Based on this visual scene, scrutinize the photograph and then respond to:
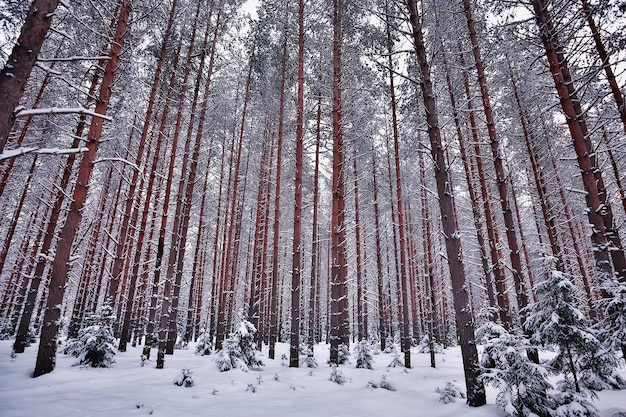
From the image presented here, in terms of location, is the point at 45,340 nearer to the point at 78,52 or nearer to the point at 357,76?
the point at 78,52

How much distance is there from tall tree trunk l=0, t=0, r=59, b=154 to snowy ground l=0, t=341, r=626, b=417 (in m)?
4.01

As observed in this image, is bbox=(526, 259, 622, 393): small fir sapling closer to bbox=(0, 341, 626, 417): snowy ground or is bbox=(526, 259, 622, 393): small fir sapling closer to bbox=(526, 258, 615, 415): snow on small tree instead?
bbox=(526, 258, 615, 415): snow on small tree

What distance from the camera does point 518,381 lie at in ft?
15.2

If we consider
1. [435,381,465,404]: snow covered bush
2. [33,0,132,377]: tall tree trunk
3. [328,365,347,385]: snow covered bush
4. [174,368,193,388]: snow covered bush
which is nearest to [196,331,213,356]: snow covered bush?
[33,0,132,377]: tall tree trunk

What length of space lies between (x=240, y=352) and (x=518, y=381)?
7039 millimetres

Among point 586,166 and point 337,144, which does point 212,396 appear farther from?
point 586,166

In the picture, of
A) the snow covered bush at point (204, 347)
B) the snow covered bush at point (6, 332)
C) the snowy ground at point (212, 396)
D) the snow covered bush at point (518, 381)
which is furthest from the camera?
the snow covered bush at point (6, 332)

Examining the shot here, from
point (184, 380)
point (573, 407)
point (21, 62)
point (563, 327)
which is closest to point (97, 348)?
point (184, 380)

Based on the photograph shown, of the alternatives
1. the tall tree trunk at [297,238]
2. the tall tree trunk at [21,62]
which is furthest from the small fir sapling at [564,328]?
the tall tree trunk at [21,62]

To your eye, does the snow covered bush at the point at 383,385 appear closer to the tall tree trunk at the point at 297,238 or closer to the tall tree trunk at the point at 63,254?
the tall tree trunk at the point at 297,238

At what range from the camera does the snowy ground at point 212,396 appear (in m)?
4.74

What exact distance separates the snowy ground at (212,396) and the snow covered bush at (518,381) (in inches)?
16.7

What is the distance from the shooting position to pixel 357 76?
484 inches

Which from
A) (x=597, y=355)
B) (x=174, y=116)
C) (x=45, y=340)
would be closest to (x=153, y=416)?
(x=45, y=340)
